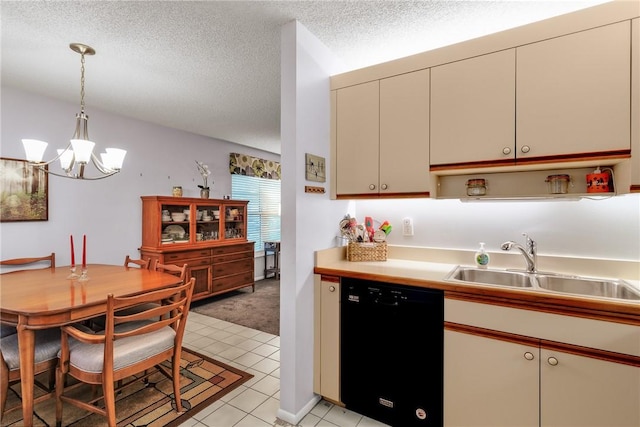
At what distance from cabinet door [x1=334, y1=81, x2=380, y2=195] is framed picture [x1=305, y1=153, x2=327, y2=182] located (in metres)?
0.14

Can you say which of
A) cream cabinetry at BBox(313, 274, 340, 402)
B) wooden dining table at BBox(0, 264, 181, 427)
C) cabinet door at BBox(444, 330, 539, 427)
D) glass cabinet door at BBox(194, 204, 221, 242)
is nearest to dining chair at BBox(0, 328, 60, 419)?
wooden dining table at BBox(0, 264, 181, 427)

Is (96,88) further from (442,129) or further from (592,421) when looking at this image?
(592,421)

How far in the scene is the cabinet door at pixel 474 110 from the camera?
1.66m

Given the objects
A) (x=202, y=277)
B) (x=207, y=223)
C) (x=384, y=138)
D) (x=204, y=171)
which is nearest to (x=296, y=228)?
(x=384, y=138)

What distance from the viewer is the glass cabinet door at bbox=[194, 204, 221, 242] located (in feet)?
14.1

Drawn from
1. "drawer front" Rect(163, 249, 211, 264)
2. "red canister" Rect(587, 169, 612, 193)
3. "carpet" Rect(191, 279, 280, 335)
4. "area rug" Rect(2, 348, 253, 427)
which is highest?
"red canister" Rect(587, 169, 612, 193)

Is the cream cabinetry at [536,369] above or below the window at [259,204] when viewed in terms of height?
below

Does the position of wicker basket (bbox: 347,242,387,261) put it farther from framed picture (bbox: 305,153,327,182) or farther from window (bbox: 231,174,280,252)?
window (bbox: 231,174,280,252)

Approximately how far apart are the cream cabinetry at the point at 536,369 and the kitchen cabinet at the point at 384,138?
2.76 ft

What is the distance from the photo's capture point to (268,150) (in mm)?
5836

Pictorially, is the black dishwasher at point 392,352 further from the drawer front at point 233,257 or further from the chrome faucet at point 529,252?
the drawer front at point 233,257

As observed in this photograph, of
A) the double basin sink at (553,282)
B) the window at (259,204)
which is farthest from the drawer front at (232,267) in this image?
the double basin sink at (553,282)

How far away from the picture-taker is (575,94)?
1503 mm

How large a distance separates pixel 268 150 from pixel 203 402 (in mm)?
4589
